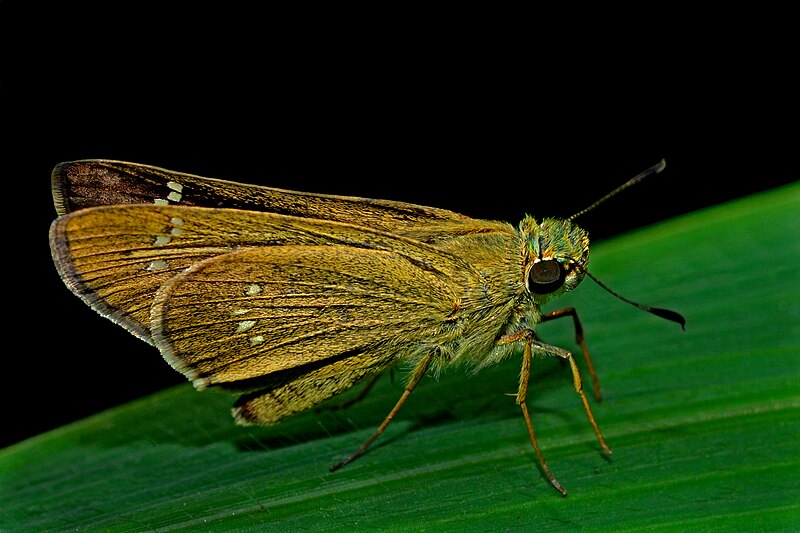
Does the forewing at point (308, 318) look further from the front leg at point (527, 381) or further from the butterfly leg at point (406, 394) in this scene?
the front leg at point (527, 381)

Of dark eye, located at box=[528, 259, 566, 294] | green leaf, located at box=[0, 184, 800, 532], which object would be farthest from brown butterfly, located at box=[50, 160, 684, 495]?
green leaf, located at box=[0, 184, 800, 532]

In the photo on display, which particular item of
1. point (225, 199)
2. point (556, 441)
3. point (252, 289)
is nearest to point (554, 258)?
point (556, 441)

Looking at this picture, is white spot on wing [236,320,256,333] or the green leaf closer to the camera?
the green leaf

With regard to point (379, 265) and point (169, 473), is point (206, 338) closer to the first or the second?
point (169, 473)

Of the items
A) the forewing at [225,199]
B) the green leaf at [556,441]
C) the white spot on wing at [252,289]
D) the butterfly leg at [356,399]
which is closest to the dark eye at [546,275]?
the forewing at [225,199]

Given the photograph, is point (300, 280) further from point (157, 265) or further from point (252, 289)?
point (157, 265)

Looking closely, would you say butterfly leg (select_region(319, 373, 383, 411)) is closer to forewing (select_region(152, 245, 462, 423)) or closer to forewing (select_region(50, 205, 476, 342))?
forewing (select_region(152, 245, 462, 423))

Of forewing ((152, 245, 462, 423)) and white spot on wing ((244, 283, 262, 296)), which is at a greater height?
white spot on wing ((244, 283, 262, 296))
